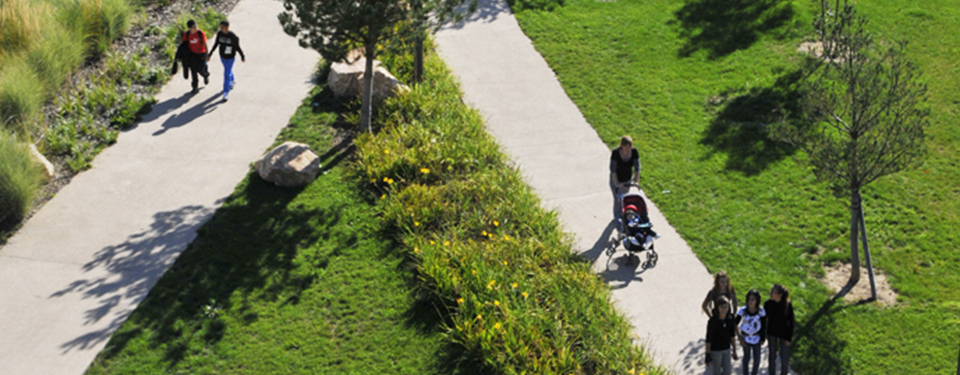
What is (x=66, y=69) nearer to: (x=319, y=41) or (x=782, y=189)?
(x=319, y=41)

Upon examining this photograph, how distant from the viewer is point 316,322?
9867mm

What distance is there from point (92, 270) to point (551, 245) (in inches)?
228

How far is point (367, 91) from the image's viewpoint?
13.3 m

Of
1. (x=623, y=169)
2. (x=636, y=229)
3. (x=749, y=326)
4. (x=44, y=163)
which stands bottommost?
(x=749, y=326)

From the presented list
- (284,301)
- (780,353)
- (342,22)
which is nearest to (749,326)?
(780,353)

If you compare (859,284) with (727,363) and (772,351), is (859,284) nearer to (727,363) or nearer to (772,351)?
(772,351)

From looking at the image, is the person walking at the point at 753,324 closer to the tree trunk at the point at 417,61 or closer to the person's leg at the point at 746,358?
the person's leg at the point at 746,358

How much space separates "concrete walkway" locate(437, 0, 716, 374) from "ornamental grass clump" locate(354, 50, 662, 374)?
451 millimetres

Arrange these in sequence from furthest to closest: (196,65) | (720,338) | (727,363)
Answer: (196,65)
(727,363)
(720,338)

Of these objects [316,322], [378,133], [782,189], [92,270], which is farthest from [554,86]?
[92,270]

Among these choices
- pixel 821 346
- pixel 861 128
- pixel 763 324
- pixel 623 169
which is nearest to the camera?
pixel 763 324

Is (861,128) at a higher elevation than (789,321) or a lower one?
higher

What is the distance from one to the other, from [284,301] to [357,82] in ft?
18.2

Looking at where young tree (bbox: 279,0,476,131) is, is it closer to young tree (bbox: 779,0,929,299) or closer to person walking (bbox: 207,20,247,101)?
person walking (bbox: 207,20,247,101)
